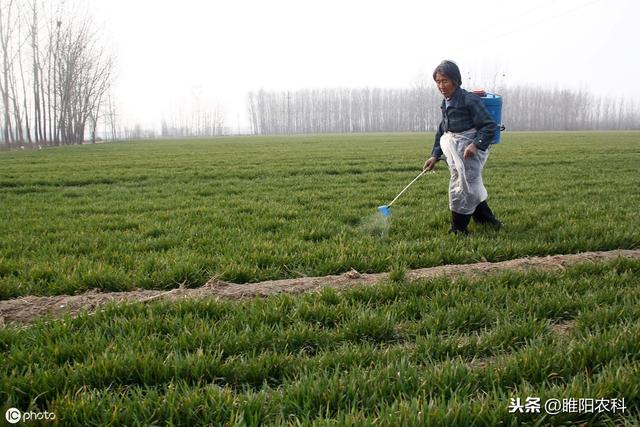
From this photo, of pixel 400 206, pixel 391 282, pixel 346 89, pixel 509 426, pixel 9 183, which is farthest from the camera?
pixel 346 89

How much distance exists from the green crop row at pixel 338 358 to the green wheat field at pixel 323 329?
0.04 ft

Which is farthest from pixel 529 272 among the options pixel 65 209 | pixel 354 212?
pixel 65 209

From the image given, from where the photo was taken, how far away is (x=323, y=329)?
115 inches

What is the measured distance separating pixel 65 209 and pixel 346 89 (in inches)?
5174

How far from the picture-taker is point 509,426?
6.34ft

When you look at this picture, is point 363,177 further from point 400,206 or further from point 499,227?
point 499,227

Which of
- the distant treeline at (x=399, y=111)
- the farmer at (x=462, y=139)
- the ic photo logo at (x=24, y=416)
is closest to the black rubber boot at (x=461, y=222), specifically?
the farmer at (x=462, y=139)

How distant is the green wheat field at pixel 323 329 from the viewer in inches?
81.8

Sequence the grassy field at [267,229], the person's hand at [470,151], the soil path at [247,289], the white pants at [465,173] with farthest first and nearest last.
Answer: the white pants at [465,173], the person's hand at [470,151], the grassy field at [267,229], the soil path at [247,289]

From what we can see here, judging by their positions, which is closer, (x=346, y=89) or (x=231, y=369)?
(x=231, y=369)

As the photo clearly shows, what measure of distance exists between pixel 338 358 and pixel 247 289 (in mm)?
1505

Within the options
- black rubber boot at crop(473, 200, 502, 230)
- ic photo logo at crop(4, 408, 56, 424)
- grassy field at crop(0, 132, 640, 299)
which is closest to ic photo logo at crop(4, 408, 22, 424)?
ic photo logo at crop(4, 408, 56, 424)

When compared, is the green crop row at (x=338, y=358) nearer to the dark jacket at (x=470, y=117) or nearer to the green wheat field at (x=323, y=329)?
the green wheat field at (x=323, y=329)

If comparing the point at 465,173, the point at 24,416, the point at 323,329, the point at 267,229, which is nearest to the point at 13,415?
the point at 24,416
